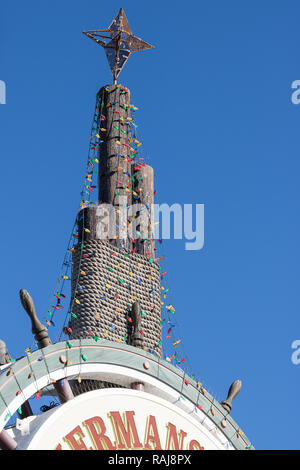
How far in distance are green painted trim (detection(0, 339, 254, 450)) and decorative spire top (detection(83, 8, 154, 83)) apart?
856 cm

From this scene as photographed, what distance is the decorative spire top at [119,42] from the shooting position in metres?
24.1

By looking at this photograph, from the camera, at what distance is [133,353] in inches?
718

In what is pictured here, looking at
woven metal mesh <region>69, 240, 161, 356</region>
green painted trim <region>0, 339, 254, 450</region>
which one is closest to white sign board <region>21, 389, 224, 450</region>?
green painted trim <region>0, 339, 254, 450</region>

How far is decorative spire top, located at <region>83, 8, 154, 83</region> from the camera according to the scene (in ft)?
79.2

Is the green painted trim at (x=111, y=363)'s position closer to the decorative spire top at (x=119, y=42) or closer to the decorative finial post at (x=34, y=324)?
the decorative finial post at (x=34, y=324)

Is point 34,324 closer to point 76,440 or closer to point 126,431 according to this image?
point 76,440

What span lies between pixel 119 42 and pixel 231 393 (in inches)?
366

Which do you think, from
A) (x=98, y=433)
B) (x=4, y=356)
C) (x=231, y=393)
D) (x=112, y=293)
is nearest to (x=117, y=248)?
(x=112, y=293)

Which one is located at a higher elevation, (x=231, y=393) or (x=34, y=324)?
(x=34, y=324)

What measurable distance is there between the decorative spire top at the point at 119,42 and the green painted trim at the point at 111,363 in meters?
8.56

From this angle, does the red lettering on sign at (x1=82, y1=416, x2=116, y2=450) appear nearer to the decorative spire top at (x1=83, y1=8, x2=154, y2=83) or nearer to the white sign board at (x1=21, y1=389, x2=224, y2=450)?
the white sign board at (x1=21, y1=389, x2=224, y2=450)

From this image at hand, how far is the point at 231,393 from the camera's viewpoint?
20.3 m

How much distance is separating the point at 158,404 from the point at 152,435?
609mm

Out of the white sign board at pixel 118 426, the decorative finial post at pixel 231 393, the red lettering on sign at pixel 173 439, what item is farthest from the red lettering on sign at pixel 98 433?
the decorative finial post at pixel 231 393
